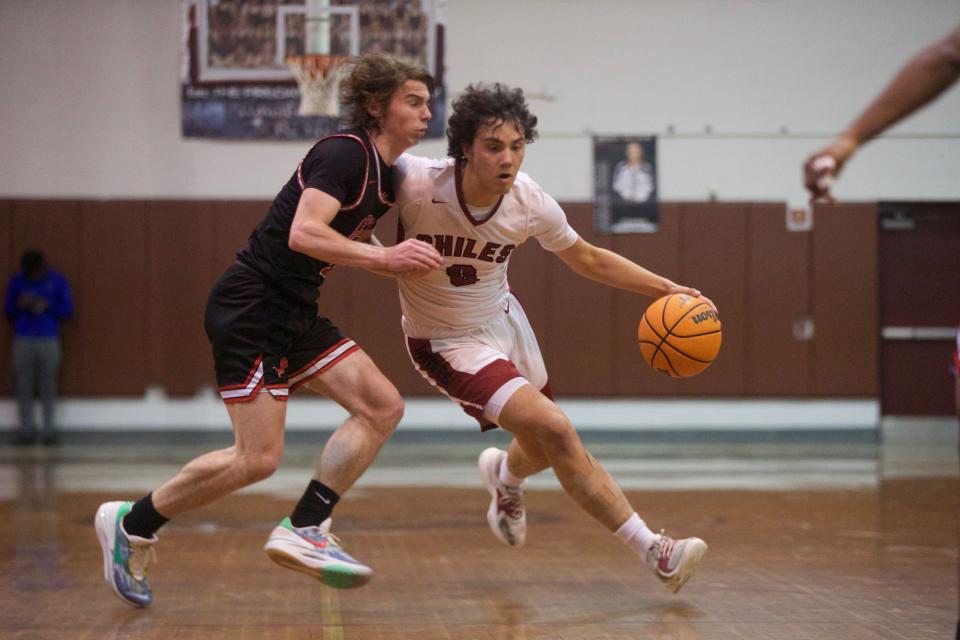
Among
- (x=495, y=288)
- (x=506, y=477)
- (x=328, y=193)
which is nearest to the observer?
(x=328, y=193)

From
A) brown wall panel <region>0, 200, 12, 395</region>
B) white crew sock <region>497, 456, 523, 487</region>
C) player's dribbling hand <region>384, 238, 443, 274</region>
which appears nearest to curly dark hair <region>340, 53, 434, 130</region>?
player's dribbling hand <region>384, 238, 443, 274</region>

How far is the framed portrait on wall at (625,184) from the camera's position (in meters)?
12.0

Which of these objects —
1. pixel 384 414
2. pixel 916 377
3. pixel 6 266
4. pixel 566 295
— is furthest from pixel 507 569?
pixel 916 377

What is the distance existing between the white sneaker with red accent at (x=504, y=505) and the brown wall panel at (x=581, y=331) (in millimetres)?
6975

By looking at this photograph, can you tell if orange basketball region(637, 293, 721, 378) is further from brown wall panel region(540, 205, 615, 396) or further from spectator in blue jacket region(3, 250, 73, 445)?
spectator in blue jacket region(3, 250, 73, 445)

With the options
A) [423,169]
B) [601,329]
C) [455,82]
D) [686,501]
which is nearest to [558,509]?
[686,501]

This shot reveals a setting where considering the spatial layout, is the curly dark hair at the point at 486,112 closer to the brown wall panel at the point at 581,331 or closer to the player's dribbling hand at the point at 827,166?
the player's dribbling hand at the point at 827,166

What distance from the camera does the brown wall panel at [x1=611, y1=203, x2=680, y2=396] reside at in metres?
12.0

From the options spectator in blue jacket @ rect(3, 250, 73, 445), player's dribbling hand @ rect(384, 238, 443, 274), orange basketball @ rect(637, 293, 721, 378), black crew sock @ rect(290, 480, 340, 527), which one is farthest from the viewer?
spectator in blue jacket @ rect(3, 250, 73, 445)

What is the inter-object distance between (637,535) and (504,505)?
3.06ft

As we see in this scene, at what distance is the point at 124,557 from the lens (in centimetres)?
419

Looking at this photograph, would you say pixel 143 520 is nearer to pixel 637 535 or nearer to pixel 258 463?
pixel 258 463

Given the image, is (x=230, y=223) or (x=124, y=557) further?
(x=230, y=223)

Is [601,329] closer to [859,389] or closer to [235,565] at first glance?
[859,389]
